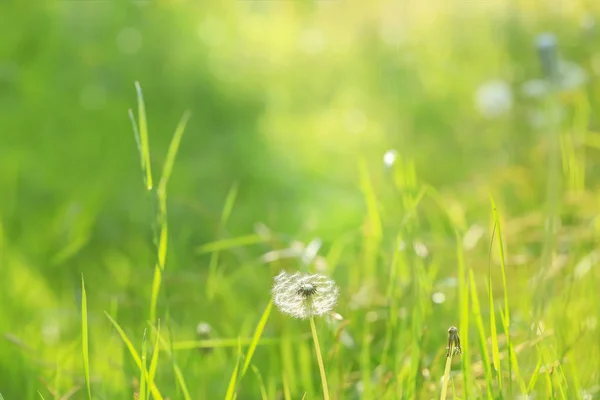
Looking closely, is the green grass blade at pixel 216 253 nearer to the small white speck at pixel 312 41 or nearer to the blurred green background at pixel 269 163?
the blurred green background at pixel 269 163

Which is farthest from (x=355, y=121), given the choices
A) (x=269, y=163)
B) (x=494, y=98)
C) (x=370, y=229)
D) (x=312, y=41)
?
(x=370, y=229)

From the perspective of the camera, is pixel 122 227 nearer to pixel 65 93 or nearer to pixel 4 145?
pixel 4 145

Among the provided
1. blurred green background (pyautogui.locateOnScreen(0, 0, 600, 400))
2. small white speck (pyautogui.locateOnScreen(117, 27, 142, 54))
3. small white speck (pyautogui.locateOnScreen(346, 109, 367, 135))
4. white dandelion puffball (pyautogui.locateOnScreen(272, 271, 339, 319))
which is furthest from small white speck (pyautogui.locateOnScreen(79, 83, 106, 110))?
white dandelion puffball (pyautogui.locateOnScreen(272, 271, 339, 319))

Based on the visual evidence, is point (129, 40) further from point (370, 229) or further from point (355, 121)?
point (370, 229)

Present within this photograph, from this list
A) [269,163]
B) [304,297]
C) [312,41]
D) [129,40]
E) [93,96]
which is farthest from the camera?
[312,41]

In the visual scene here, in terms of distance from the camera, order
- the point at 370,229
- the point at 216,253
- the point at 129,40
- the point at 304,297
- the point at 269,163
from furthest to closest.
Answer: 1. the point at 129,40
2. the point at 269,163
3. the point at 370,229
4. the point at 216,253
5. the point at 304,297

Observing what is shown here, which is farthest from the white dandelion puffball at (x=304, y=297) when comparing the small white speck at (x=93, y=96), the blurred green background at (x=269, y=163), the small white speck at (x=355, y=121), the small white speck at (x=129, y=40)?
the small white speck at (x=129, y=40)
